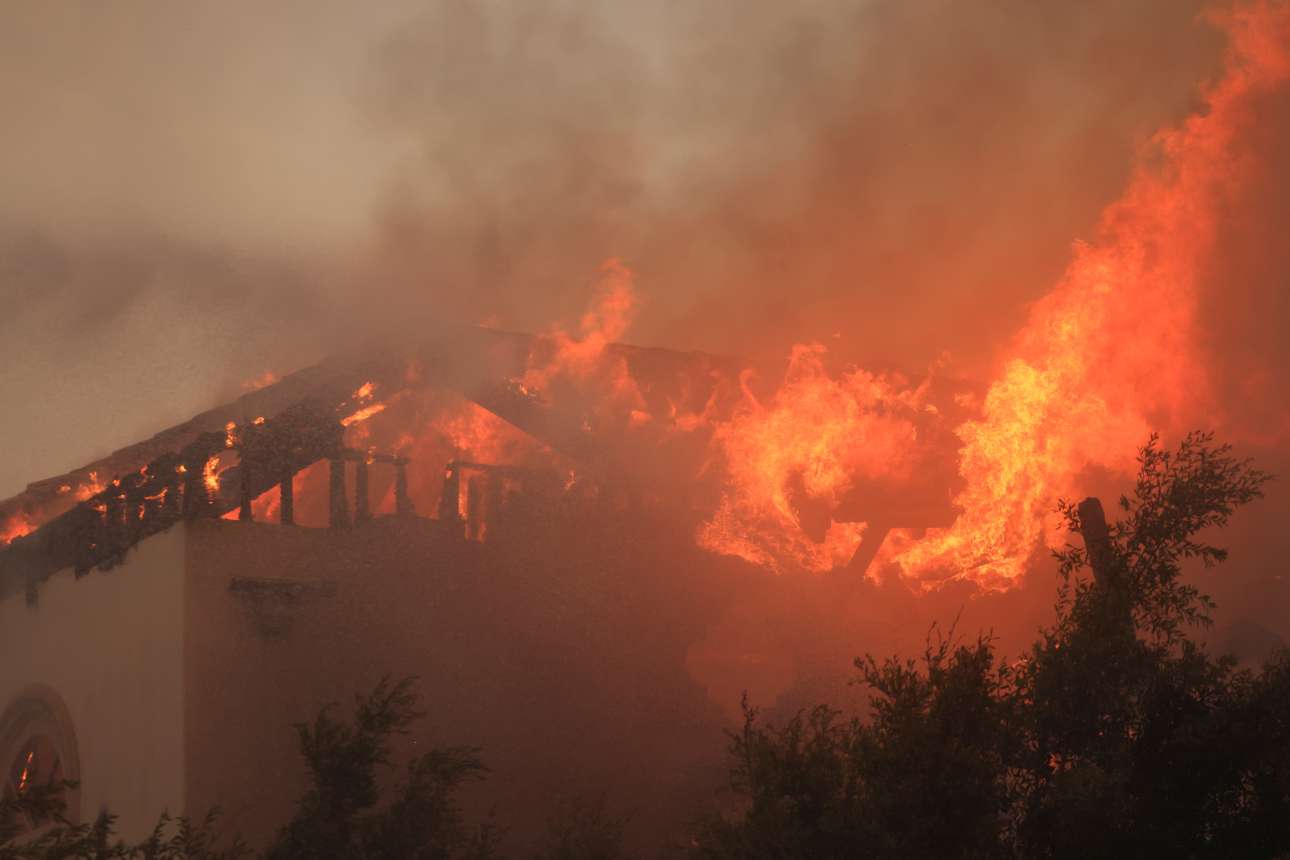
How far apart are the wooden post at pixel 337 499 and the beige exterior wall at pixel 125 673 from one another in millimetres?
2514

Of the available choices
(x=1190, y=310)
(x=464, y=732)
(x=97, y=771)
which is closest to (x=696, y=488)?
(x=464, y=732)

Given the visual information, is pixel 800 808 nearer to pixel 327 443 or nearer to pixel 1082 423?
pixel 327 443

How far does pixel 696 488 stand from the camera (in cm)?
2098

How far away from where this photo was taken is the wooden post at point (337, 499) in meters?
16.5

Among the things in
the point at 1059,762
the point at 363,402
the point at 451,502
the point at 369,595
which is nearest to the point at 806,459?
the point at 451,502

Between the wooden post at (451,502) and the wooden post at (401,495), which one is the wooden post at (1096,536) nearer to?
the wooden post at (451,502)

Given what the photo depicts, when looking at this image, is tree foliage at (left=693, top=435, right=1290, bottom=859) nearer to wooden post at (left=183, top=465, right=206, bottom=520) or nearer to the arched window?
wooden post at (left=183, top=465, right=206, bottom=520)

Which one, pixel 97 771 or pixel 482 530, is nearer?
pixel 97 771

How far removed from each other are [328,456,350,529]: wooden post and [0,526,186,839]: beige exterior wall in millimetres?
2514

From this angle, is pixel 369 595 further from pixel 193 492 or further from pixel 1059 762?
pixel 1059 762

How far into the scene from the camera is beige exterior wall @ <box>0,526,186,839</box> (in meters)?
14.0

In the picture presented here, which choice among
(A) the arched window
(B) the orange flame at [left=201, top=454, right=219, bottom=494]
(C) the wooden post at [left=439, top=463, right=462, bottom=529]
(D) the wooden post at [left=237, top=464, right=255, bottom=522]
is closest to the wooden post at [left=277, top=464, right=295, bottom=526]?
(D) the wooden post at [left=237, top=464, right=255, bottom=522]

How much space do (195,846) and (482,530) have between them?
8.49 m

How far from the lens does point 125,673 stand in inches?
590
